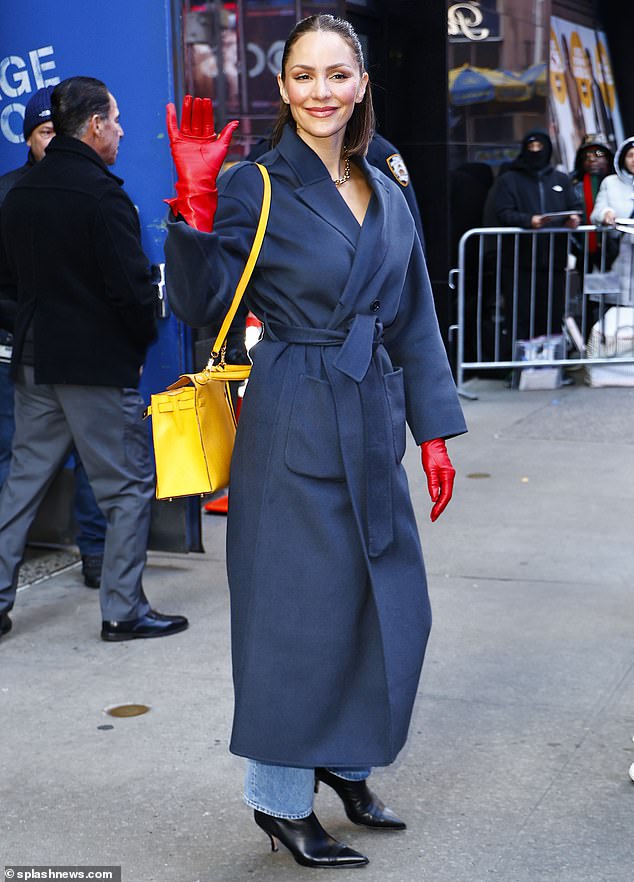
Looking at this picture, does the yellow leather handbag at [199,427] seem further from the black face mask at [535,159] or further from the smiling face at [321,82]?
the black face mask at [535,159]

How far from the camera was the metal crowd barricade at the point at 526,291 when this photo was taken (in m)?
10.1

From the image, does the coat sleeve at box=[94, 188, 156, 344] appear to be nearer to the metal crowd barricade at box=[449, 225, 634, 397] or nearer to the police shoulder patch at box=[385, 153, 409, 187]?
the police shoulder patch at box=[385, 153, 409, 187]

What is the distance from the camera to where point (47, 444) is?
195 inches

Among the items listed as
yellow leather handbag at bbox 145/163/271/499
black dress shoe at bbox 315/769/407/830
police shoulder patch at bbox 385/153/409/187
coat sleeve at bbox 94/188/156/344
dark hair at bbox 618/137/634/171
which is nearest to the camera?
yellow leather handbag at bbox 145/163/271/499

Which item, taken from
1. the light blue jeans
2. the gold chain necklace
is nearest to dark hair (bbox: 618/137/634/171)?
the gold chain necklace

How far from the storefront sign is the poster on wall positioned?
1.71 metres

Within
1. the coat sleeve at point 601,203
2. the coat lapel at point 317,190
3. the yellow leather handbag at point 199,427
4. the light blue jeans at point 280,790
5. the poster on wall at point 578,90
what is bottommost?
the light blue jeans at point 280,790

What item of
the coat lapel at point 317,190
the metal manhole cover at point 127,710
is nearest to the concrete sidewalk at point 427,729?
the metal manhole cover at point 127,710

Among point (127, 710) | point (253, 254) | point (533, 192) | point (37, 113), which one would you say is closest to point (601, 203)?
point (533, 192)

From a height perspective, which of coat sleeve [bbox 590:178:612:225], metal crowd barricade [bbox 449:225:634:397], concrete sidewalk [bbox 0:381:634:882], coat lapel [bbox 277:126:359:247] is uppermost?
coat lapel [bbox 277:126:359:247]

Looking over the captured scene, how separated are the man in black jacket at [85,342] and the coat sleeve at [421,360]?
1581 mm

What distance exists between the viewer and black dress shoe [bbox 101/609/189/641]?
192 inches

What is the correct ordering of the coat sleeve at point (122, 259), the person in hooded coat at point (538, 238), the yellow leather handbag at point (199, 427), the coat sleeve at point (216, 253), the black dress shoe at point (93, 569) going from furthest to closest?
the person in hooded coat at point (538, 238) < the black dress shoe at point (93, 569) < the coat sleeve at point (122, 259) < the yellow leather handbag at point (199, 427) < the coat sleeve at point (216, 253)

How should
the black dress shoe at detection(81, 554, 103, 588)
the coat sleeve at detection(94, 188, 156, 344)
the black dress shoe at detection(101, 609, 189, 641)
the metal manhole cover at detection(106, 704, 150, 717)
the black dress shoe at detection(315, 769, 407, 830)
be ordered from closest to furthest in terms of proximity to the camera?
the black dress shoe at detection(315, 769, 407, 830), the metal manhole cover at detection(106, 704, 150, 717), the coat sleeve at detection(94, 188, 156, 344), the black dress shoe at detection(101, 609, 189, 641), the black dress shoe at detection(81, 554, 103, 588)
